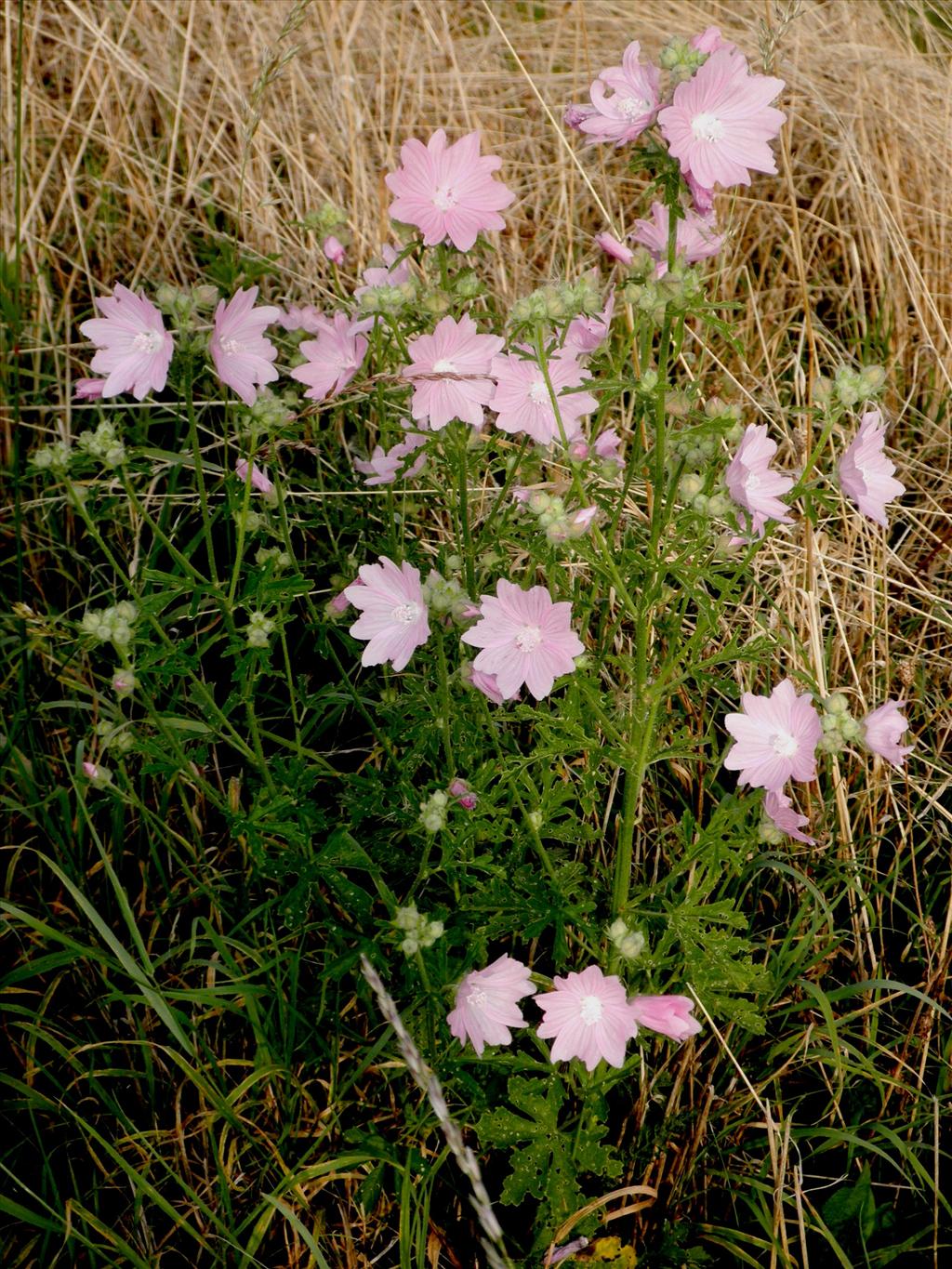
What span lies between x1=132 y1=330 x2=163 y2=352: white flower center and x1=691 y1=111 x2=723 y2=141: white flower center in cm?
81

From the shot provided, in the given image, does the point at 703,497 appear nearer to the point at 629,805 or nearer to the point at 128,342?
the point at 629,805

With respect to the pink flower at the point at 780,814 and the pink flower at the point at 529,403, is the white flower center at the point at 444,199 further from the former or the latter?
the pink flower at the point at 780,814

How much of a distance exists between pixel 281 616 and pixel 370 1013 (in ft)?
2.24

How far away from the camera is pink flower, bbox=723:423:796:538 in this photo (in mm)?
1607

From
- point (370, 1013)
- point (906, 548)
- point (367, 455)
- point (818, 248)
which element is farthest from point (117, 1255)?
point (818, 248)

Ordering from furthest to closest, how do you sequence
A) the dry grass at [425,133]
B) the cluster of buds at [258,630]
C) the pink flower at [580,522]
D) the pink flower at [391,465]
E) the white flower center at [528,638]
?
the dry grass at [425,133] → the pink flower at [391,465] → the cluster of buds at [258,630] → the white flower center at [528,638] → the pink flower at [580,522]

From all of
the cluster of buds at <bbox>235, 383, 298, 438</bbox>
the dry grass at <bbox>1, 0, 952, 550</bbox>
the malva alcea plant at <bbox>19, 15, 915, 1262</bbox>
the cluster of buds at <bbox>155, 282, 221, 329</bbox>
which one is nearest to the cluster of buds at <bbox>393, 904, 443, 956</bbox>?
the malva alcea plant at <bbox>19, 15, 915, 1262</bbox>

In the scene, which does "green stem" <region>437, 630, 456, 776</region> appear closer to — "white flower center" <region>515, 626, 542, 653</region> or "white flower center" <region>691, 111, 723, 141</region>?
"white flower center" <region>515, 626, 542, 653</region>

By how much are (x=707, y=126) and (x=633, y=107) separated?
0.36ft

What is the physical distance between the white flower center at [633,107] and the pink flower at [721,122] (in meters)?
0.06

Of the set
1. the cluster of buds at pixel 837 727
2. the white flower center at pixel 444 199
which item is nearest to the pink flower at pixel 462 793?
the cluster of buds at pixel 837 727

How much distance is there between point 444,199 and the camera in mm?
1760

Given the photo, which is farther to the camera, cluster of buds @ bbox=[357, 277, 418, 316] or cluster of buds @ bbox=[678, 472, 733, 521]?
cluster of buds @ bbox=[357, 277, 418, 316]

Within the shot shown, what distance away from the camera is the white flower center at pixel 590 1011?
1697 millimetres
